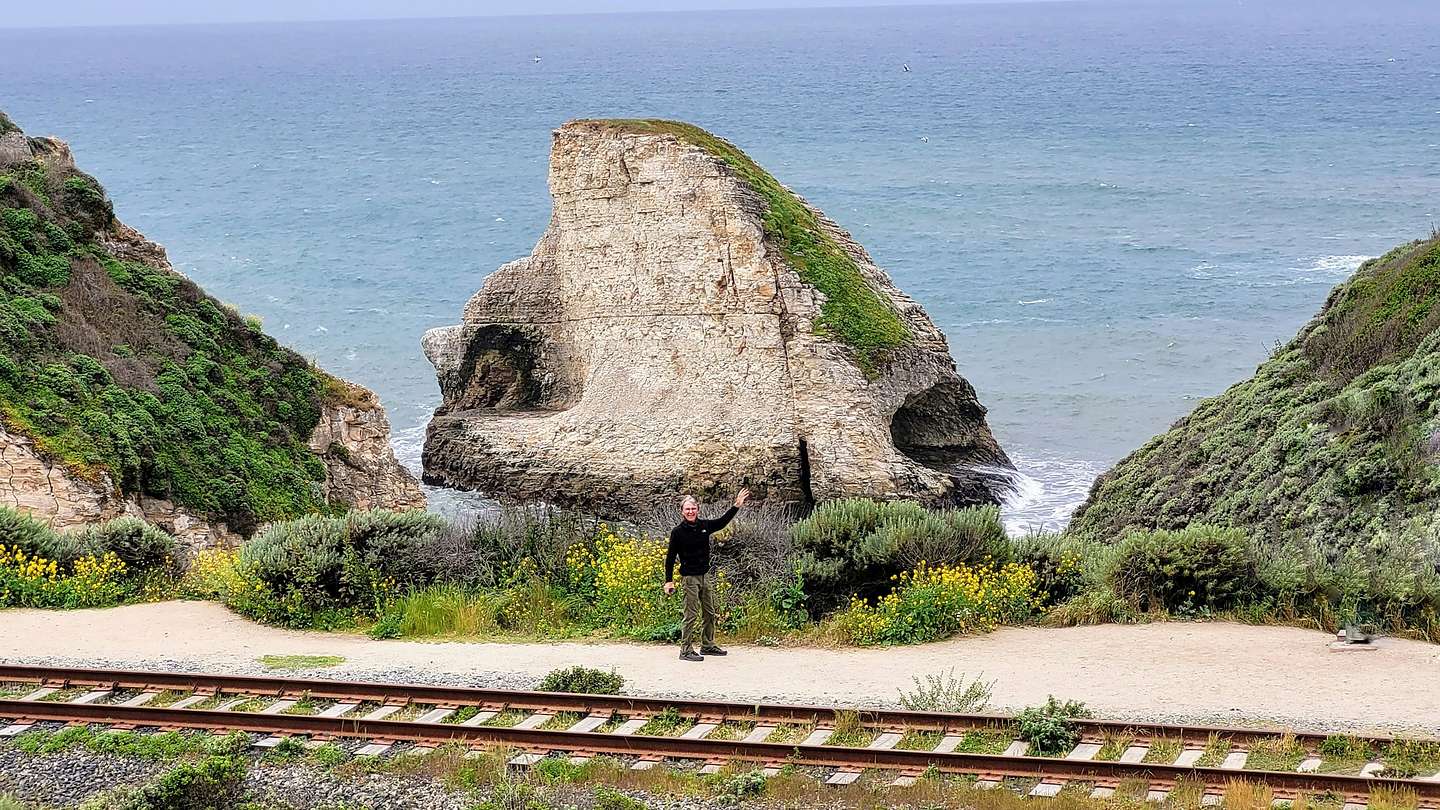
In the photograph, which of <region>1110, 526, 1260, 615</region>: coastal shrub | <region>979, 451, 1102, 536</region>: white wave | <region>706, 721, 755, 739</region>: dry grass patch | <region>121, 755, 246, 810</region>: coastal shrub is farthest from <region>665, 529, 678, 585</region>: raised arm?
<region>979, 451, 1102, 536</region>: white wave

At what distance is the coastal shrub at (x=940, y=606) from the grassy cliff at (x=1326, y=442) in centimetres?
364

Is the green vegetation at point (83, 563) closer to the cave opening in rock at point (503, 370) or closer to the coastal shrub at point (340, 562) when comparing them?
the coastal shrub at point (340, 562)

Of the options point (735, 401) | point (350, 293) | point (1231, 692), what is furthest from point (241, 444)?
point (350, 293)

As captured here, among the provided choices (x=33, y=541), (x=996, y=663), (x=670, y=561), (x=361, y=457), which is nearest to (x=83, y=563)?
(x=33, y=541)

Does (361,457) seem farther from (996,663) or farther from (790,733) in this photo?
(790,733)

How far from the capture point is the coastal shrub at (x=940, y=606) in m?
15.2

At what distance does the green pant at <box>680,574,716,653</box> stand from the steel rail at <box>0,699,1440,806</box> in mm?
2679

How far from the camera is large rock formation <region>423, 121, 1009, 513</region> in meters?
27.8

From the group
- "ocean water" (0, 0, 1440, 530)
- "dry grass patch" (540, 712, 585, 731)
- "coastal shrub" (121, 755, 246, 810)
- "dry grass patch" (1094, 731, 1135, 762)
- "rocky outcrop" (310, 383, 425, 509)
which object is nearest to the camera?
"coastal shrub" (121, 755, 246, 810)

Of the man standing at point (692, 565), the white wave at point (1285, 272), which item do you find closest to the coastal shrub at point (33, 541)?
the man standing at point (692, 565)

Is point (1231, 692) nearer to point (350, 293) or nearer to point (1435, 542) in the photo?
point (1435, 542)

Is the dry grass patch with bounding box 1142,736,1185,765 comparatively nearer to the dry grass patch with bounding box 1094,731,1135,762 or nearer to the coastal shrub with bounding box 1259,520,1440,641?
the dry grass patch with bounding box 1094,731,1135,762

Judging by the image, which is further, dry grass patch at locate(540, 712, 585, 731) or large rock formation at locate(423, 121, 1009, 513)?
large rock formation at locate(423, 121, 1009, 513)

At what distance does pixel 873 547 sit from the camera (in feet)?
54.0
